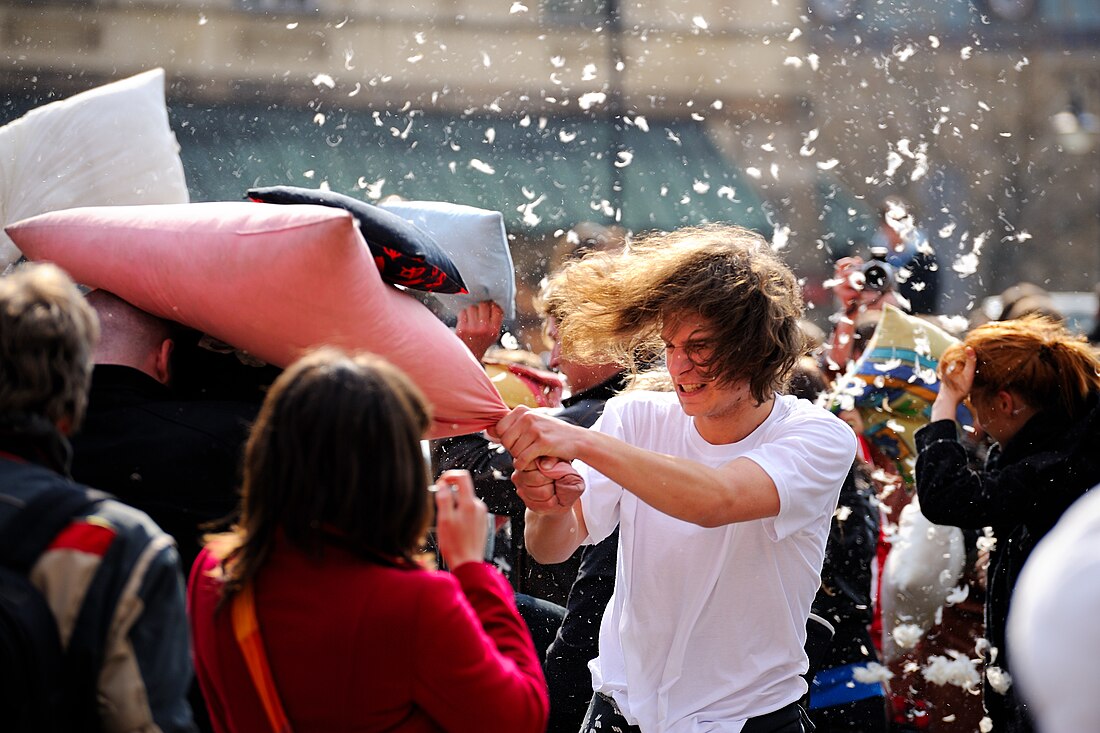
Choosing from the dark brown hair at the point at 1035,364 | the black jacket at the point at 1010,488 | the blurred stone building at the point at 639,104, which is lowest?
the blurred stone building at the point at 639,104

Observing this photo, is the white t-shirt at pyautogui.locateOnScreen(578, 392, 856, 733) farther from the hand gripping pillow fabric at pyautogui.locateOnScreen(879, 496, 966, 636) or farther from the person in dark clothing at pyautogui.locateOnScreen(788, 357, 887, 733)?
the hand gripping pillow fabric at pyautogui.locateOnScreen(879, 496, 966, 636)

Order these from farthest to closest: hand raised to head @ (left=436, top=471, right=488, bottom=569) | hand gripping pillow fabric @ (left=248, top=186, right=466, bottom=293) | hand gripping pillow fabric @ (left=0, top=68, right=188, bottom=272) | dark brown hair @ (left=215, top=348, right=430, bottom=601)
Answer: hand gripping pillow fabric @ (left=0, top=68, right=188, bottom=272)
hand gripping pillow fabric @ (left=248, top=186, right=466, bottom=293)
hand raised to head @ (left=436, top=471, right=488, bottom=569)
dark brown hair @ (left=215, top=348, right=430, bottom=601)

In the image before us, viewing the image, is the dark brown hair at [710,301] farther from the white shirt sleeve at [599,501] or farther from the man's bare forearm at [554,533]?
the man's bare forearm at [554,533]

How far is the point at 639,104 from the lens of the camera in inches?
567

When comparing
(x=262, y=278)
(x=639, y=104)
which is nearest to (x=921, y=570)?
(x=262, y=278)

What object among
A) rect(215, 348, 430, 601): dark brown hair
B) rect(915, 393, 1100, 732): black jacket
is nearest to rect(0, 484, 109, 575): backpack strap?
rect(215, 348, 430, 601): dark brown hair

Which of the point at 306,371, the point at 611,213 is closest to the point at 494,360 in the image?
the point at 306,371

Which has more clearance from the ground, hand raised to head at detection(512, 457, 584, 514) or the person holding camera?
hand raised to head at detection(512, 457, 584, 514)

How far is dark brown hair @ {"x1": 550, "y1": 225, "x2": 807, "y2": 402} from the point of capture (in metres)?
2.44

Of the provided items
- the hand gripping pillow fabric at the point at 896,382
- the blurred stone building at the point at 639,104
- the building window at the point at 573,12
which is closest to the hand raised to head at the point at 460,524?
the hand gripping pillow fabric at the point at 896,382

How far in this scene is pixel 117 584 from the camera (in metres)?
1.54

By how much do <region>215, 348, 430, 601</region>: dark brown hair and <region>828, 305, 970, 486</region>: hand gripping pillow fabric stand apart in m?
2.49

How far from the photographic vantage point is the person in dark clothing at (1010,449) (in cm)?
322

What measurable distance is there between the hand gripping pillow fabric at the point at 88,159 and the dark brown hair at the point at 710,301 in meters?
0.92
